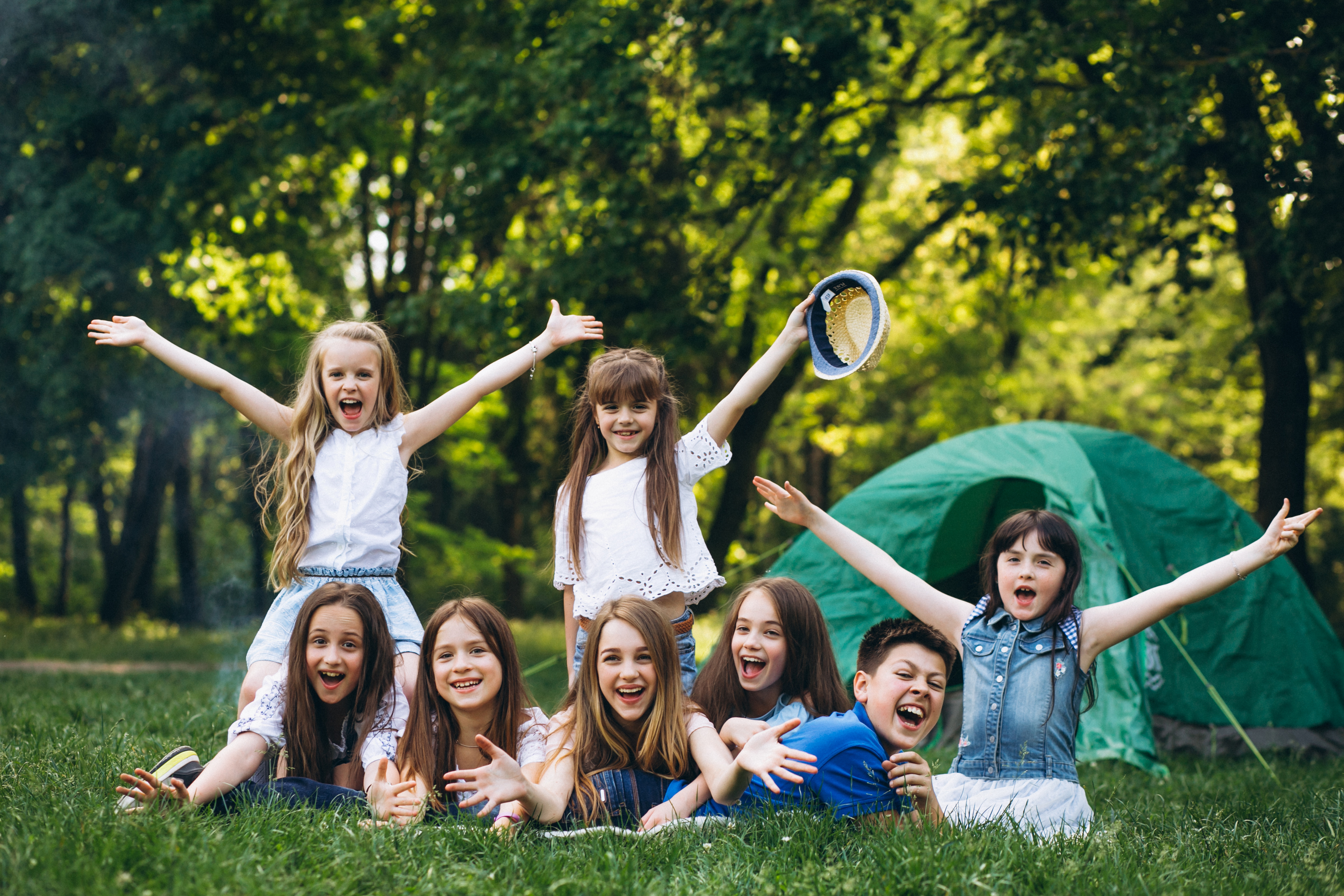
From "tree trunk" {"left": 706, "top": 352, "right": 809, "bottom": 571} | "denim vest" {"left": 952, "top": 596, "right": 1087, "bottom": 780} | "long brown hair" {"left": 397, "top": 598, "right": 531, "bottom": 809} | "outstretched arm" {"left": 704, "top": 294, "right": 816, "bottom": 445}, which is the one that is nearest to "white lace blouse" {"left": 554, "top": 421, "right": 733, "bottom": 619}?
"outstretched arm" {"left": 704, "top": 294, "right": 816, "bottom": 445}

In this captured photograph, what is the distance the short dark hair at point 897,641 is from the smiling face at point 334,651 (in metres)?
1.69

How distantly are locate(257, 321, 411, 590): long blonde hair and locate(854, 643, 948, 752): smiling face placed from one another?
2.09 meters

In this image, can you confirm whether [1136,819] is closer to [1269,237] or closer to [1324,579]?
[1269,237]

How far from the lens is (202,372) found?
389 cm

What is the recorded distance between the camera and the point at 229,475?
82.6 feet

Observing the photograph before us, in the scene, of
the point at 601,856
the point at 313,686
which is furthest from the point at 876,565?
the point at 313,686

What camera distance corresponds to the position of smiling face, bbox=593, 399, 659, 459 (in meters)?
4.04

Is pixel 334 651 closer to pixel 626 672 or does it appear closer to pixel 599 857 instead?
pixel 626 672

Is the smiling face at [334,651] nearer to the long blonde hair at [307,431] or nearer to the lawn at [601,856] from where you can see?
the long blonde hair at [307,431]

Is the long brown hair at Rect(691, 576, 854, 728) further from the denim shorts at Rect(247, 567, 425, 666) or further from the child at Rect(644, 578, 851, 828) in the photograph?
the denim shorts at Rect(247, 567, 425, 666)

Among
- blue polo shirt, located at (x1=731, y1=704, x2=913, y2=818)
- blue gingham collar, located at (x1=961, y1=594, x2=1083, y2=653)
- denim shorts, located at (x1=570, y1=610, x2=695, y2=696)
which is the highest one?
blue gingham collar, located at (x1=961, y1=594, x2=1083, y2=653)

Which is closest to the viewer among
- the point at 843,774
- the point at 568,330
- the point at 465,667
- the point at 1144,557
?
the point at 843,774

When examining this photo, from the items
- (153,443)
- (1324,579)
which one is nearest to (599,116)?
(153,443)

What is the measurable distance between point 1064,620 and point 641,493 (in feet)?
5.03
